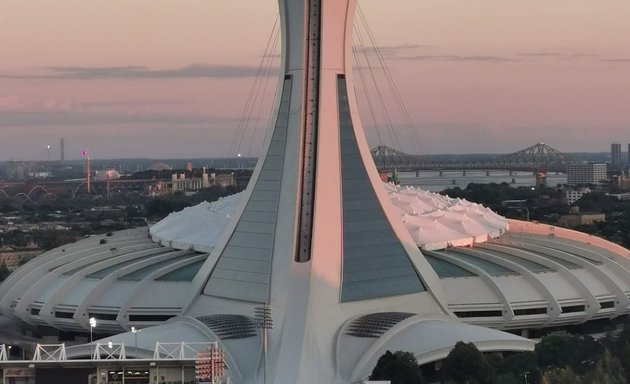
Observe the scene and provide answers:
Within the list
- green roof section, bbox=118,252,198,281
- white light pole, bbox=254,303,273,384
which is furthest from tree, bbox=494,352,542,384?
green roof section, bbox=118,252,198,281

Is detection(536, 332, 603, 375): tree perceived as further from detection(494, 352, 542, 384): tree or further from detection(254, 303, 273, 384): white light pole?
detection(254, 303, 273, 384): white light pole

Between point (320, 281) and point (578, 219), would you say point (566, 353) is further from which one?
point (578, 219)

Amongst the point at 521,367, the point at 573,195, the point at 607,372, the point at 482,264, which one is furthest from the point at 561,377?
the point at 573,195

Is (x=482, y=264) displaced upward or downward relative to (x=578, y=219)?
downward

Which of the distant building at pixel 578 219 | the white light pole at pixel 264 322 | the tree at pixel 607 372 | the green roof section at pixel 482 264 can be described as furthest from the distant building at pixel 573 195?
the tree at pixel 607 372

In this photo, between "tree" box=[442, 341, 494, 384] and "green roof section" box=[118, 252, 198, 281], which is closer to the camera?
"tree" box=[442, 341, 494, 384]

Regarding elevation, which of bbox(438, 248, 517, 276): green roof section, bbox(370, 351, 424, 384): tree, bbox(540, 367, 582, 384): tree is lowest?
bbox(540, 367, 582, 384): tree
